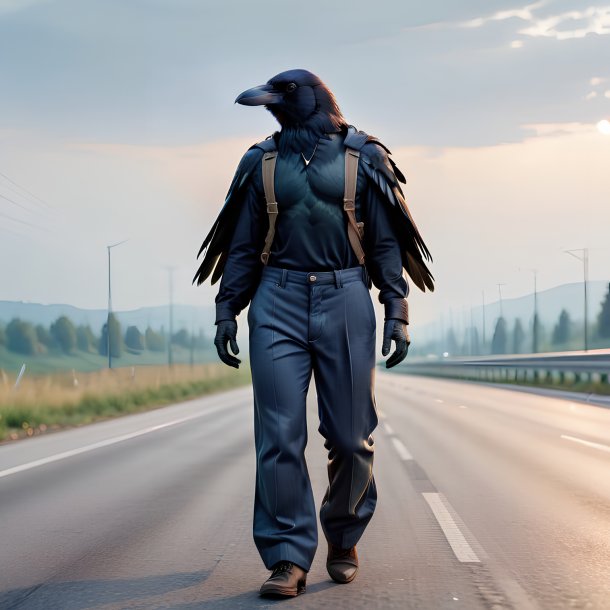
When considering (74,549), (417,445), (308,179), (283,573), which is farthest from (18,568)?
(417,445)

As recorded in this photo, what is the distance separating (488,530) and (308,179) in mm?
2887

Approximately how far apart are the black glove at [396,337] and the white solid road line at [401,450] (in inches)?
253

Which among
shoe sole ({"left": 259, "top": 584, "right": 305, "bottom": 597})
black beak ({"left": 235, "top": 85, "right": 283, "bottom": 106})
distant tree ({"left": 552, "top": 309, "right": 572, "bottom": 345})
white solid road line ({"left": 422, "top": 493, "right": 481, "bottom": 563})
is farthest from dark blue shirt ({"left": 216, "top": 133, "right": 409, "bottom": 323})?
distant tree ({"left": 552, "top": 309, "right": 572, "bottom": 345})

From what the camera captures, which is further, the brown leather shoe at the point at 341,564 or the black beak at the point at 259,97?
the brown leather shoe at the point at 341,564

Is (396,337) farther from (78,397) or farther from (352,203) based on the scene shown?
(78,397)

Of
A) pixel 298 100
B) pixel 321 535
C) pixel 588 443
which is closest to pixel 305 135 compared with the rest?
pixel 298 100

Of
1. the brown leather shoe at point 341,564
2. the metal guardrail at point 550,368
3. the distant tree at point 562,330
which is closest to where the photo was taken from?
the brown leather shoe at point 341,564

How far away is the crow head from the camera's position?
5020 mm

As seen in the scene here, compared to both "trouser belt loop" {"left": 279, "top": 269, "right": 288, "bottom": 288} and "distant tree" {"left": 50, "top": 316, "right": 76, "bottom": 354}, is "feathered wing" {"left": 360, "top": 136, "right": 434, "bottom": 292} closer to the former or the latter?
"trouser belt loop" {"left": 279, "top": 269, "right": 288, "bottom": 288}

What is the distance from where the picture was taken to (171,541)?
637cm

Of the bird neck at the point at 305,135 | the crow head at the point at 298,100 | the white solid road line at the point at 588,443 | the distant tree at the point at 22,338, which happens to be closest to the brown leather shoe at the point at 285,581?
the bird neck at the point at 305,135

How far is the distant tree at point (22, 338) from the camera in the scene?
11729cm

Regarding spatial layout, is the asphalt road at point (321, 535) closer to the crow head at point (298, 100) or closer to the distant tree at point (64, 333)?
the crow head at point (298, 100)

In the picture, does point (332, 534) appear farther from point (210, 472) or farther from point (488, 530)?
point (210, 472)
